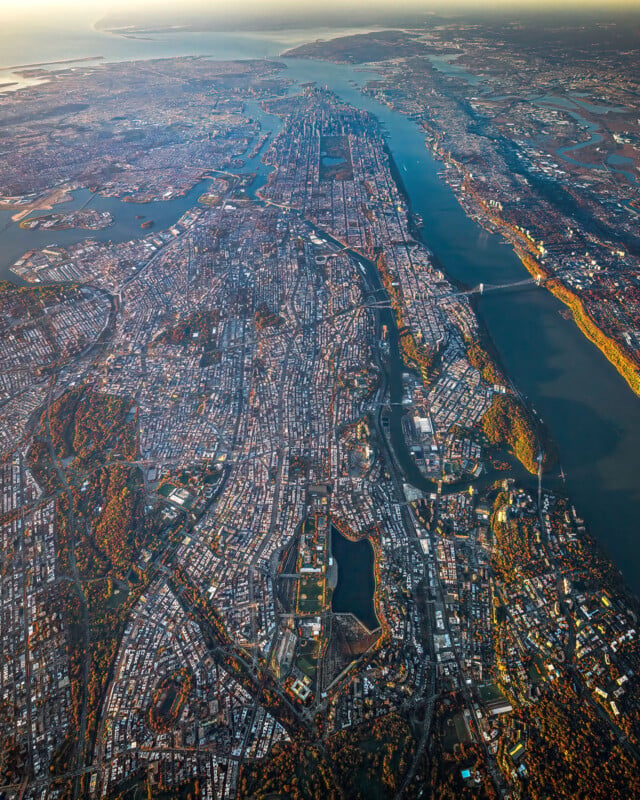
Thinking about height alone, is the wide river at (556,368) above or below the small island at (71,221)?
below

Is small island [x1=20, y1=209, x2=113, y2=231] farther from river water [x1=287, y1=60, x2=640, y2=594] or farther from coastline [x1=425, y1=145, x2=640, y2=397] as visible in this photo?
coastline [x1=425, y1=145, x2=640, y2=397]

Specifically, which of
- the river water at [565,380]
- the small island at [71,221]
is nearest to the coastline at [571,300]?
the river water at [565,380]

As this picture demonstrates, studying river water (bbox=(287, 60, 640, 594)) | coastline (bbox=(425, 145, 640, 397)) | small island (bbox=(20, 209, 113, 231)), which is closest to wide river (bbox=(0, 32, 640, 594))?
river water (bbox=(287, 60, 640, 594))

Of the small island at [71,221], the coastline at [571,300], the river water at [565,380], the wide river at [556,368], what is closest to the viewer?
the river water at [565,380]

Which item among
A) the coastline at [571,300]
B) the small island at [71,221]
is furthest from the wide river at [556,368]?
the small island at [71,221]

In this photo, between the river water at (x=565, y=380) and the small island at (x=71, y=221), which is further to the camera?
the small island at (x=71, y=221)

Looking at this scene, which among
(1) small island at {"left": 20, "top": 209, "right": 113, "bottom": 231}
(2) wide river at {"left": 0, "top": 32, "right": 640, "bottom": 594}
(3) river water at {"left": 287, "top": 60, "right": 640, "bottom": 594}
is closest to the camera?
(3) river water at {"left": 287, "top": 60, "right": 640, "bottom": 594}

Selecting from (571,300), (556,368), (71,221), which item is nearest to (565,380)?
(556,368)

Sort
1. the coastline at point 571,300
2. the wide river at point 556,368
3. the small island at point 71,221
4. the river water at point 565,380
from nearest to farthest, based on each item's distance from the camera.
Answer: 1. the river water at point 565,380
2. the wide river at point 556,368
3. the coastline at point 571,300
4. the small island at point 71,221

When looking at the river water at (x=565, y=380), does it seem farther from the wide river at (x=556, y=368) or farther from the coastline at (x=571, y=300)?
the coastline at (x=571, y=300)
